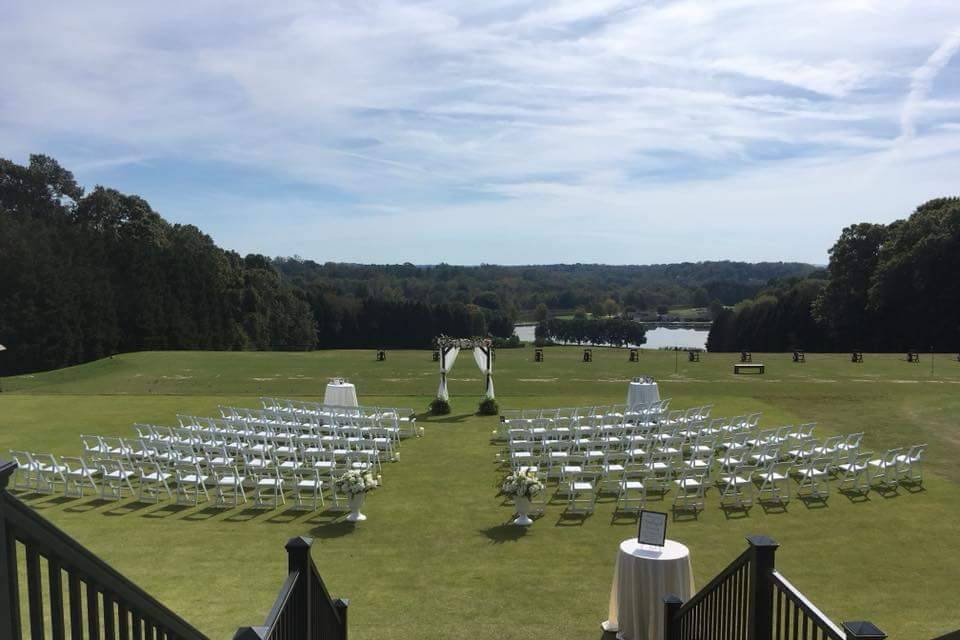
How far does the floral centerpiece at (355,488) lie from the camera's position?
12.5 metres

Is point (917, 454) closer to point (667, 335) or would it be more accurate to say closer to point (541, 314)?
point (667, 335)

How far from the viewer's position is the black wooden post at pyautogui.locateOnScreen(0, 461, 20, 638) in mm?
2305

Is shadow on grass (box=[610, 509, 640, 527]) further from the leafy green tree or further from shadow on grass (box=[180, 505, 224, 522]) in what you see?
the leafy green tree

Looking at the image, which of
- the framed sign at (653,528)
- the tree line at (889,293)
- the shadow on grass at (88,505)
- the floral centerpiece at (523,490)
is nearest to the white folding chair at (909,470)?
the floral centerpiece at (523,490)

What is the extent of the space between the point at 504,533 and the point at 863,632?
8.96 metres

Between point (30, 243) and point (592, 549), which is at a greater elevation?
point (30, 243)

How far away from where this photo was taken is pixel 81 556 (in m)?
2.65

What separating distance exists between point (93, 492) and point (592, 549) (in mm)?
10554

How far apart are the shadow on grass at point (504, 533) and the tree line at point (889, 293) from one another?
51.6 m

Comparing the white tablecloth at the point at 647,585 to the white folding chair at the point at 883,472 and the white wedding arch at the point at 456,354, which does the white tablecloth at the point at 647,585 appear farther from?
the white wedding arch at the point at 456,354

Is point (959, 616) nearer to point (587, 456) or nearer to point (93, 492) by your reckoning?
point (587, 456)

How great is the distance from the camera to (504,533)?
12.1 m

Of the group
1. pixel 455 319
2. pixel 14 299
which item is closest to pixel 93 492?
pixel 14 299

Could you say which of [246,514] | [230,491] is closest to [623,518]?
[246,514]
